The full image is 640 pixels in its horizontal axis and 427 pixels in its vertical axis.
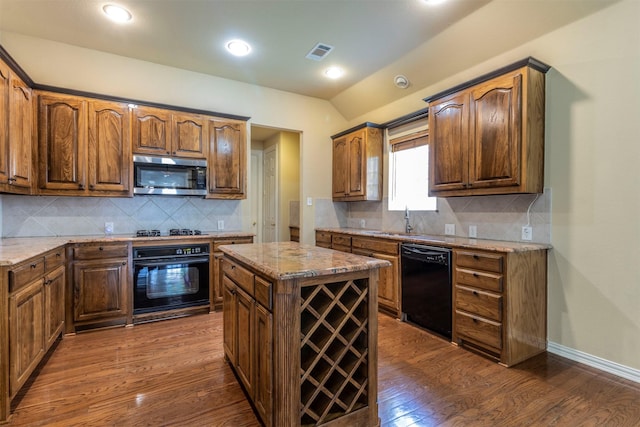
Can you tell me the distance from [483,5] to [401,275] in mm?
2617

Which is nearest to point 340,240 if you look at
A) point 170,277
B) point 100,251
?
point 170,277

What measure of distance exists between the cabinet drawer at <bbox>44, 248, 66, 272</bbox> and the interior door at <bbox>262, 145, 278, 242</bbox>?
3306 millimetres

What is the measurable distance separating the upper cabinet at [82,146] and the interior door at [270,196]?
2.75 meters

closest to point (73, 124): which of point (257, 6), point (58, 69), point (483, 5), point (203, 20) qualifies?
point (58, 69)

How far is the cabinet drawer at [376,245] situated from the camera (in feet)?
11.2

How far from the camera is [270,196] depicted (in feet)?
19.7

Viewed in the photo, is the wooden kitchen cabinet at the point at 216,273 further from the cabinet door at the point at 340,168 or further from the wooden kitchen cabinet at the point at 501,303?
the wooden kitchen cabinet at the point at 501,303

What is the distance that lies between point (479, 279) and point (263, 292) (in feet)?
6.23

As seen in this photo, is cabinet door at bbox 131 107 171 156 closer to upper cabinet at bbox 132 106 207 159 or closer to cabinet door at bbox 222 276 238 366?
upper cabinet at bbox 132 106 207 159

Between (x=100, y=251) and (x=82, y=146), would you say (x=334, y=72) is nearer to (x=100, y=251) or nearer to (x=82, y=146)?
(x=82, y=146)

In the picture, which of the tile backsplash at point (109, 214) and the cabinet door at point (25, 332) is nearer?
the cabinet door at point (25, 332)

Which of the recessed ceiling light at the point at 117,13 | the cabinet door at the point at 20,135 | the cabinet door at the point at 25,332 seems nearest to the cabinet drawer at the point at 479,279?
the cabinet door at the point at 25,332

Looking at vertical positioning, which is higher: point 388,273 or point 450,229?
point 450,229

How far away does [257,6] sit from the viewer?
268cm
